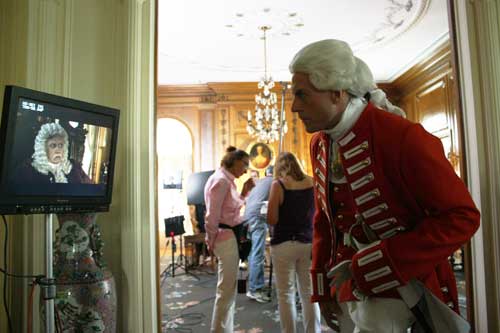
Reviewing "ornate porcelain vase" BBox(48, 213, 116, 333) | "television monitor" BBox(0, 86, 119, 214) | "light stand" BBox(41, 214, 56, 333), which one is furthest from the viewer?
"ornate porcelain vase" BBox(48, 213, 116, 333)

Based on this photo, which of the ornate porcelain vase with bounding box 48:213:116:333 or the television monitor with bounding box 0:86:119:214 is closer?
the television monitor with bounding box 0:86:119:214

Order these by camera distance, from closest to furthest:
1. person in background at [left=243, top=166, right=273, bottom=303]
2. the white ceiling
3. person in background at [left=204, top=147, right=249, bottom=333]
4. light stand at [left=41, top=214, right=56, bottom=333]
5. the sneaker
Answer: light stand at [left=41, top=214, right=56, bottom=333] → person in background at [left=204, top=147, right=249, bottom=333] → person in background at [left=243, top=166, right=273, bottom=303] → the sneaker → the white ceiling

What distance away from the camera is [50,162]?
1434 millimetres

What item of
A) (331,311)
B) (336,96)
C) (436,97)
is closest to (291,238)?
(331,311)

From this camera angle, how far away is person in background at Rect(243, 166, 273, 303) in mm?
3863

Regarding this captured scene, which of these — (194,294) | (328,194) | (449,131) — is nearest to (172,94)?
(194,294)

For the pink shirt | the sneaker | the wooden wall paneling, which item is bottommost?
the sneaker

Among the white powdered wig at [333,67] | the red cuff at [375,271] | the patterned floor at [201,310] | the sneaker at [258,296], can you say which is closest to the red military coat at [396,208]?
the red cuff at [375,271]

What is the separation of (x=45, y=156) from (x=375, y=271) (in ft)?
4.05

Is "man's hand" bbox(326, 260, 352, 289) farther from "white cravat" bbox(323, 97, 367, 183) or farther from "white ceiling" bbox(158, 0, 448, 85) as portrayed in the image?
"white ceiling" bbox(158, 0, 448, 85)

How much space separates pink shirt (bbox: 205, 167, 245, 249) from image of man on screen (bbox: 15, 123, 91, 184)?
4.14ft

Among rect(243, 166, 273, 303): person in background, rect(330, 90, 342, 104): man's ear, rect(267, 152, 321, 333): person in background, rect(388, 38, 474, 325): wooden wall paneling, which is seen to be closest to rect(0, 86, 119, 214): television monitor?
rect(330, 90, 342, 104): man's ear

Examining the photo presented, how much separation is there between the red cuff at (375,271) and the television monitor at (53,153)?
1160 millimetres

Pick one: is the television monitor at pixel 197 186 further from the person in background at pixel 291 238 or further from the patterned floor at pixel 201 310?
the person in background at pixel 291 238
